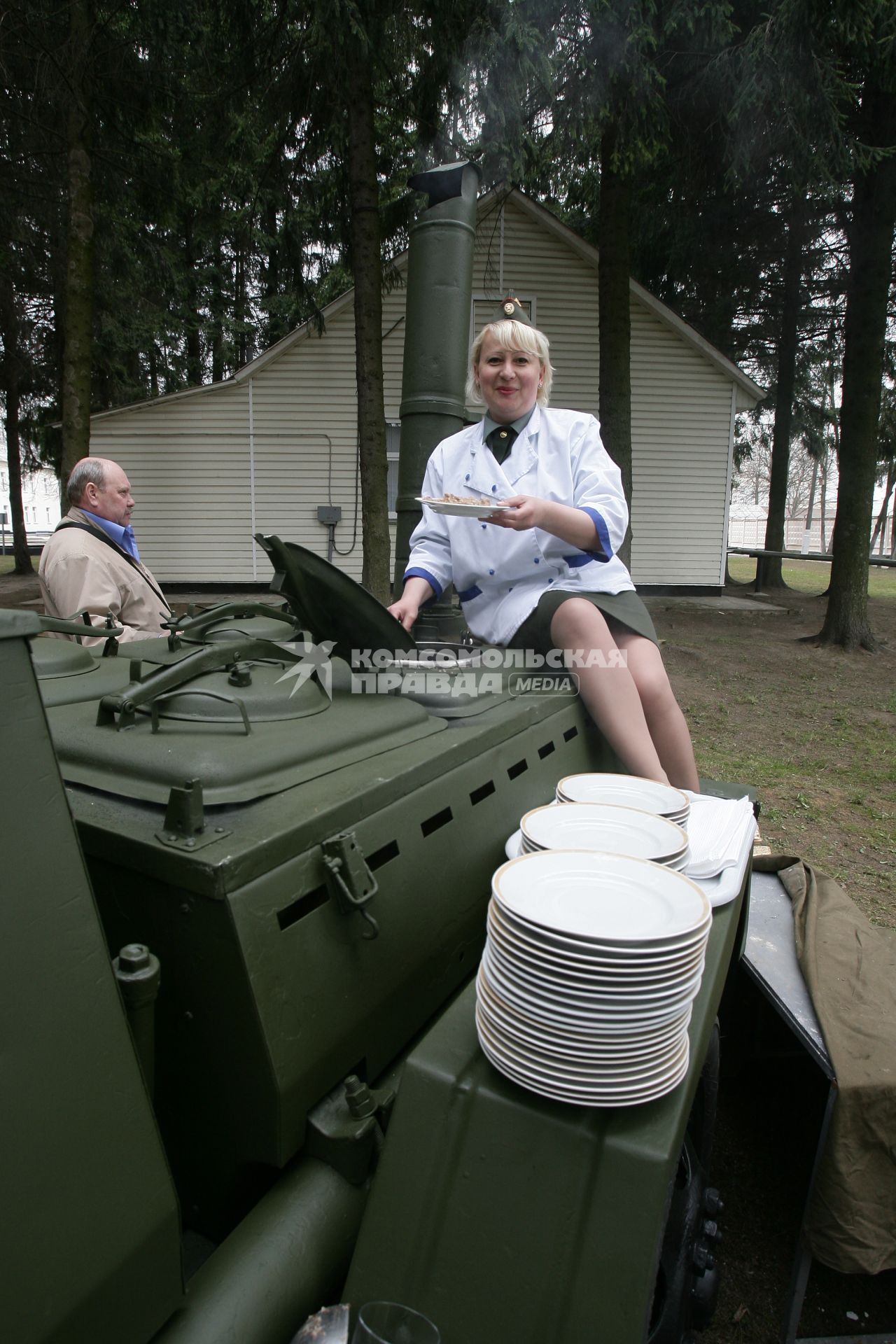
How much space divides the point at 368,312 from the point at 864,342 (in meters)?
5.88

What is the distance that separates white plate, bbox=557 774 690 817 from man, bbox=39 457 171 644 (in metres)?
2.20

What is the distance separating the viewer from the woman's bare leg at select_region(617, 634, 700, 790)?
8.22 feet

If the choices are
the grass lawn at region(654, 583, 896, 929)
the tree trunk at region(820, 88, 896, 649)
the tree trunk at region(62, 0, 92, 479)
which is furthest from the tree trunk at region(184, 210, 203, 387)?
the grass lawn at region(654, 583, 896, 929)

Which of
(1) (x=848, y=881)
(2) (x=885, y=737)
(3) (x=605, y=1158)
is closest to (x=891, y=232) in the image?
(2) (x=885, y=737)

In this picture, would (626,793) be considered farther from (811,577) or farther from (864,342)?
(811,577)

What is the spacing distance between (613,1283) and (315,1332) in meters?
0.44

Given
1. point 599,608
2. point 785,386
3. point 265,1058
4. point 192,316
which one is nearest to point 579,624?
point 599,608

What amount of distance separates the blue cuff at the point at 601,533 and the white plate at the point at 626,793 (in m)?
0.78

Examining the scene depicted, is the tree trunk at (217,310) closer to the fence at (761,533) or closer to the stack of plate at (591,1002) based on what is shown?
the stack of plate at (591,1002)

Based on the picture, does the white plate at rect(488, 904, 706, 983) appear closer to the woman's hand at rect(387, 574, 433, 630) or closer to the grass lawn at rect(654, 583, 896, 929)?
the woman's hand at rect(387, 574, 433, 630)

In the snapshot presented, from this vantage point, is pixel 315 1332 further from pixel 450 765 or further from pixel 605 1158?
pixel 450 765

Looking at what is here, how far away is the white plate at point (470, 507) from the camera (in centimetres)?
209

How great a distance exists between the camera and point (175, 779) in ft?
4.59

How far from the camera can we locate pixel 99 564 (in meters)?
3.57
